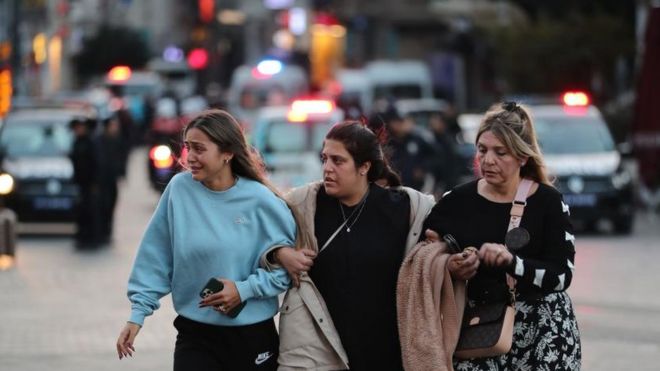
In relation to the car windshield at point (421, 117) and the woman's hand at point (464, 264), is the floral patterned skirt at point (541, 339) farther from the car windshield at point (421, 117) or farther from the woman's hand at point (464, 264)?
the car windshield at point (421, 117)

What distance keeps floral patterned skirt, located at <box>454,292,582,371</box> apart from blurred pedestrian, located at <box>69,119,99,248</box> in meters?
15.1

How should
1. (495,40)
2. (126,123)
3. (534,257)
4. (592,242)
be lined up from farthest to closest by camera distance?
(495,40) → (126,123) → (592,242) → (534,257)

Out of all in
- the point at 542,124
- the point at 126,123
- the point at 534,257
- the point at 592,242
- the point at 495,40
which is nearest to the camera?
the point at 534,257

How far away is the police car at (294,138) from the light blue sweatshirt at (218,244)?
15.6m

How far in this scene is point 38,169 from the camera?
22391mm

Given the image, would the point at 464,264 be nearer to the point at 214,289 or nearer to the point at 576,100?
the point at 214,289

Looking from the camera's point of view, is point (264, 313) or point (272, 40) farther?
point (272, 40)

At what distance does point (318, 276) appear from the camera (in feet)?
19.9

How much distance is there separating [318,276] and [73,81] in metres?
90.3

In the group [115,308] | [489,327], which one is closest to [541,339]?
[489,327]

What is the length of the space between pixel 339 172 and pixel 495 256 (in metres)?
0.64

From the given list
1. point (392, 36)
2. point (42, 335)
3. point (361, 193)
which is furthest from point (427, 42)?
point (361, 193)

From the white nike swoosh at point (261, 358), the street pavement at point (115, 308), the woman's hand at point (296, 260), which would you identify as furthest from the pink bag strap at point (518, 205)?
the street pavement at point (115, 308)

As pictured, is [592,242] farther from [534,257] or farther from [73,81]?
[73,81]
